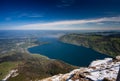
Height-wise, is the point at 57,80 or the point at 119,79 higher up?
the point at 119,79

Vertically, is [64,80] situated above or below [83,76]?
below

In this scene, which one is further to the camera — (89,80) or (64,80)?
(64,80)

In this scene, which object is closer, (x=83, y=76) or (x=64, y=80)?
(x=83, y=76)

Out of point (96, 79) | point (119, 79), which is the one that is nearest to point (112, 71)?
point (96, 79)

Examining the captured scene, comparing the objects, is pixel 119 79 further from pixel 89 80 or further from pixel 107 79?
pixel 89 80

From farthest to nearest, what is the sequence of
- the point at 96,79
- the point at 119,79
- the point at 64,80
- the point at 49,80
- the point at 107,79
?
the point at 49,80
the point at 64,80
the point at 96,79
the point at 107,79
the point at 119,79

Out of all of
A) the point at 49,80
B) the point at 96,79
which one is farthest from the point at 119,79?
the point at 49,80

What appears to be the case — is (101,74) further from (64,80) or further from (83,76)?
(64,80)

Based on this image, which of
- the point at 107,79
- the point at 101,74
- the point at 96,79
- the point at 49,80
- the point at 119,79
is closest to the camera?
the point at 119,79

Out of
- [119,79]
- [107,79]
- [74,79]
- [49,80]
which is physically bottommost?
[49,80]

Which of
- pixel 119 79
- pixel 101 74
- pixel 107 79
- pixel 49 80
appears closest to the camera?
pixel 119 79
